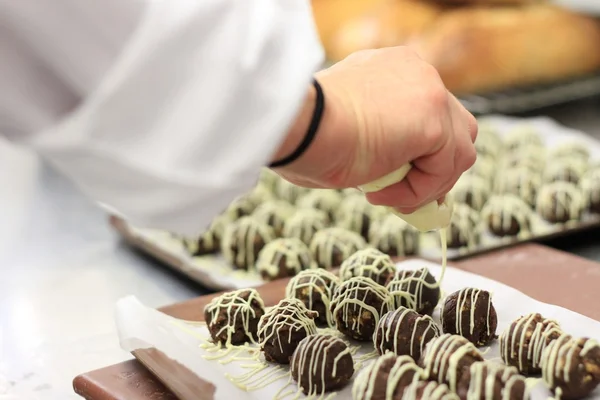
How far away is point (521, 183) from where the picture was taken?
7.39 ft

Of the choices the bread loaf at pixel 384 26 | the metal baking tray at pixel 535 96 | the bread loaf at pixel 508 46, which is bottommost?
the metal baking tray at pixel 535 96

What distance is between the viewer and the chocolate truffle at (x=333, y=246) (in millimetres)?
1893

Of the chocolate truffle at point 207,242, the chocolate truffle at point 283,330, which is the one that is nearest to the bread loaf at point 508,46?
the chocolate truffle at point 207,242

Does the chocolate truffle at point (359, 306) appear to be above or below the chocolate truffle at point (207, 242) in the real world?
above

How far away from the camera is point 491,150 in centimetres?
254

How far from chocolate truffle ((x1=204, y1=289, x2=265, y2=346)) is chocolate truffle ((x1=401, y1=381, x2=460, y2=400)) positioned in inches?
14.6

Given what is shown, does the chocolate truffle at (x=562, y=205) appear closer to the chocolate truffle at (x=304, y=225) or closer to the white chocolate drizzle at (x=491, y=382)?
the chocolate truffle at (x=304, y=225)

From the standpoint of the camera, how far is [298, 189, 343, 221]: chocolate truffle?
7.20 ft

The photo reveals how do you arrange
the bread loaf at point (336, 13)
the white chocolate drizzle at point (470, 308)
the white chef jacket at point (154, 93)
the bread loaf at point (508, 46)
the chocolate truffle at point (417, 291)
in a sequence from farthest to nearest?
the bread loaf at point (336, 13) → the bread loaf at point (508, 46) → the chocolate truffle at point (417, 291) → the white chocolate drizzle at point (470, 308) → the white chef jacket at point (154, 93)

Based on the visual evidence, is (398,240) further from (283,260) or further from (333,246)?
(283,260)

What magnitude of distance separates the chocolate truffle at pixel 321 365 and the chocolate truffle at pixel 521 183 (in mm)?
1072

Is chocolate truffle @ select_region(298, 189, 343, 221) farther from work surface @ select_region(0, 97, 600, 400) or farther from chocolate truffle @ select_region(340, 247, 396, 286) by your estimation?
chocolate truffle @ select_region(340, 247, 396, 286)

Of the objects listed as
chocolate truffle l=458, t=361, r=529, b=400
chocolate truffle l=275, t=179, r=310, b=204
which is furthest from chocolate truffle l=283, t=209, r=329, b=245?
chocolate truffle l=458, t=361, r=529, b=400

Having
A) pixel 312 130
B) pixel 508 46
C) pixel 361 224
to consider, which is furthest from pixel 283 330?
pixel 508 46
